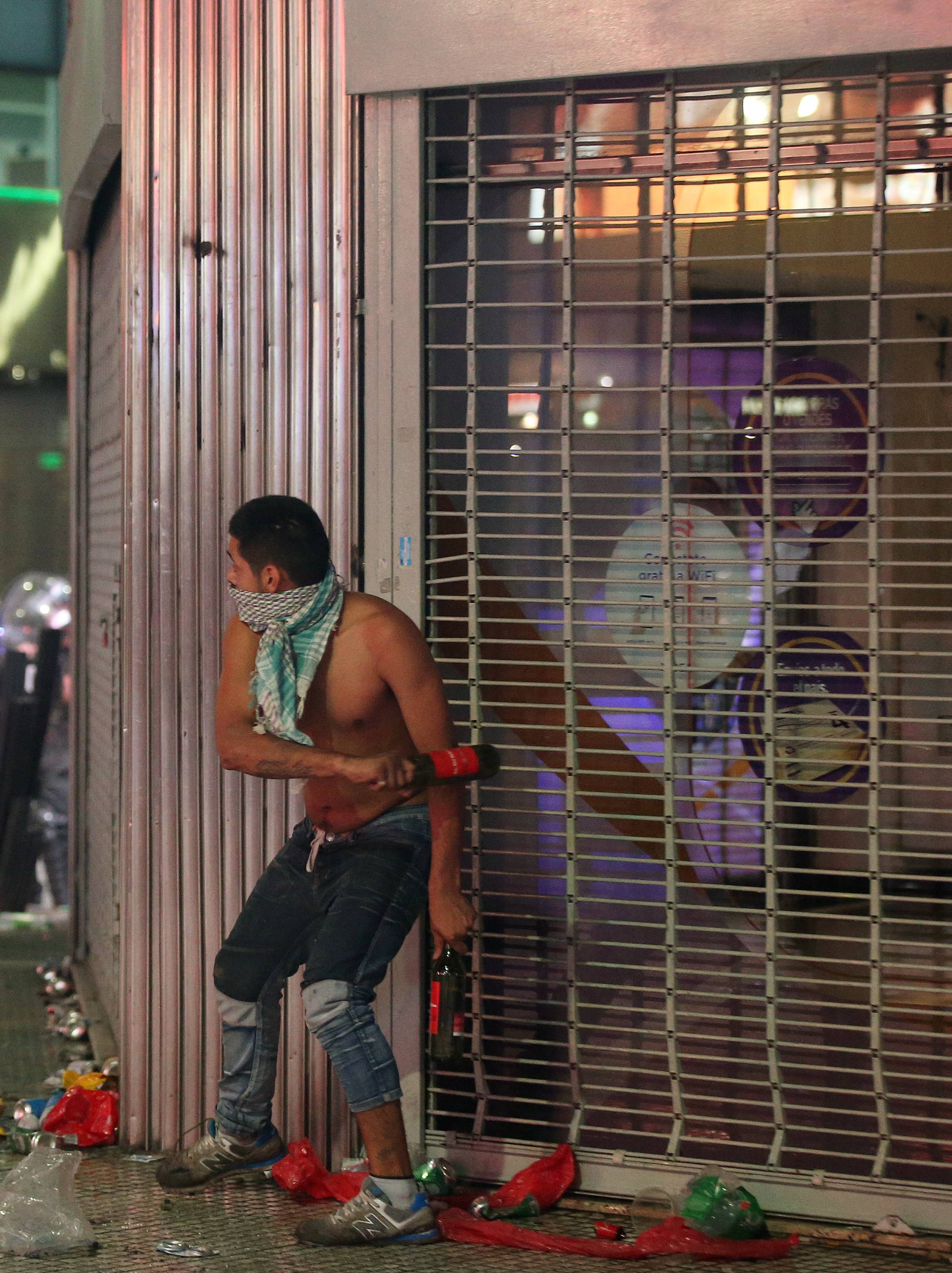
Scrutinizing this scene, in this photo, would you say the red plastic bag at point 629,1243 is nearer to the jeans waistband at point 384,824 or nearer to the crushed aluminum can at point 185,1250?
the crushed aluminum can at point 185,1250

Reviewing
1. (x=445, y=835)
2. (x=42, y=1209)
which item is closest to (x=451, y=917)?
(x=445, y=835)

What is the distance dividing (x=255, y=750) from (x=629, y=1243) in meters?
1.64

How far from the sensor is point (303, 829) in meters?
3.91

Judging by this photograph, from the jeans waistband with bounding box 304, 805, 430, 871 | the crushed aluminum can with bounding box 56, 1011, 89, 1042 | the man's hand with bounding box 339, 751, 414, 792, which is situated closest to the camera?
the man's hand with bounding box 339, 751, 414, 792

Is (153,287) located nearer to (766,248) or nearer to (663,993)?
(766,248)

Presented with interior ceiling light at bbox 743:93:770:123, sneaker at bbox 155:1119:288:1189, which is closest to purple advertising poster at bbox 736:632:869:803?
interior ceiling light at bbox 743:93:770:123

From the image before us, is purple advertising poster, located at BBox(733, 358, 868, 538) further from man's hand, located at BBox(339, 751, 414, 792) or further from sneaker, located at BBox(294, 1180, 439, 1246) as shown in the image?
sneaker, located at BBox(294, 1180, 439, 1246)

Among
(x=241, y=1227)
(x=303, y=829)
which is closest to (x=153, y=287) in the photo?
(x=303, y=829)

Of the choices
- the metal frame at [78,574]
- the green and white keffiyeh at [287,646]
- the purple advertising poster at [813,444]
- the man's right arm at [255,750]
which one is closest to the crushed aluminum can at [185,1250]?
the man's right arm at [255,750]

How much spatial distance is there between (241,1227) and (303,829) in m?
1.07

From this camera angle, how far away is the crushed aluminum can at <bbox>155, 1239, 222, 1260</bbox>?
3520mm

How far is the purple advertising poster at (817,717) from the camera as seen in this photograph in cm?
381

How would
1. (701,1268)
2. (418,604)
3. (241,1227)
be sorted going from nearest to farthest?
(701,1268) < (241,1227) < (418,604)

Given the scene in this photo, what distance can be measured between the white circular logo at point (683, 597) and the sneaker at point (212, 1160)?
5.81ft
